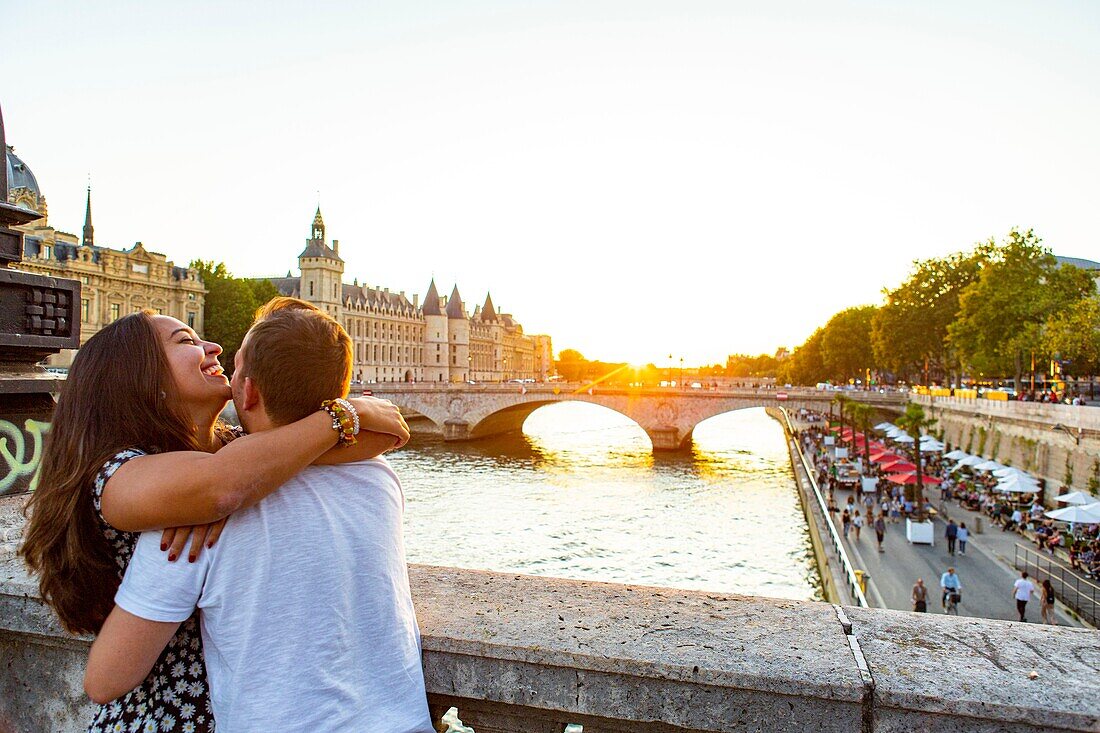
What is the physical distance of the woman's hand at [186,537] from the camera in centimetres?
152

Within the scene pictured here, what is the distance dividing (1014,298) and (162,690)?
38.3 m

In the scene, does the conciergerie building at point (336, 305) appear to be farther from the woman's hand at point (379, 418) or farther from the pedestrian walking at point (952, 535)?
the pedestrian walking at point (952, 535)

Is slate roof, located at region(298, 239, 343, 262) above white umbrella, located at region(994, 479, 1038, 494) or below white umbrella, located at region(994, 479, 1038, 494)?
above

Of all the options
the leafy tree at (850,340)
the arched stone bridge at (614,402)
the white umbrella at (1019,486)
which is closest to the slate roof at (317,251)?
the arched stone bridge at (614,402)

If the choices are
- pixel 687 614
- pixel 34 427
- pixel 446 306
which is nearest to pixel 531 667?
pixel 687 614

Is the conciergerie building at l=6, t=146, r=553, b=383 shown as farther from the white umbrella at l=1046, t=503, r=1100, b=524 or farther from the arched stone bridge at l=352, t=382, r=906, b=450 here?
the white umbrella at l=1046, t=503, r=1100, b=524

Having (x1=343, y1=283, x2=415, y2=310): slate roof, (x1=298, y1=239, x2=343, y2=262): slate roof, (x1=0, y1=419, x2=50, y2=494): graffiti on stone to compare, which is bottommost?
(x1=0, y1=419, x2=50, y2=494): graffiti on stone

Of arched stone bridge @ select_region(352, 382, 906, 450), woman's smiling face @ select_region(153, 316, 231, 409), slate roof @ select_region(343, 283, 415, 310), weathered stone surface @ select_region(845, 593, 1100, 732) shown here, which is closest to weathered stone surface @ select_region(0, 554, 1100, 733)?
weathered stone surface @ select_region(845, 593, 1100, 732)

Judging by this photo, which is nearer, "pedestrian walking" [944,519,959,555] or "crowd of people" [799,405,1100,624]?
"crowd of people" [799,405,1100,624]

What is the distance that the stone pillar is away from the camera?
9.86 ft

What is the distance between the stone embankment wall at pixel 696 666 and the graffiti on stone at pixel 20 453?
0.81 metres

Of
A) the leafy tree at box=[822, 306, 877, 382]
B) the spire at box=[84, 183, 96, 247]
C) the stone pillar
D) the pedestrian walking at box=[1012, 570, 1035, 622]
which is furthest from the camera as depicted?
the leafy tree at box=[822, 306, 877, 382]

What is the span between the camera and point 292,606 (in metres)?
1.57

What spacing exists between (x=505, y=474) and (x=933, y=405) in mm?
21206
